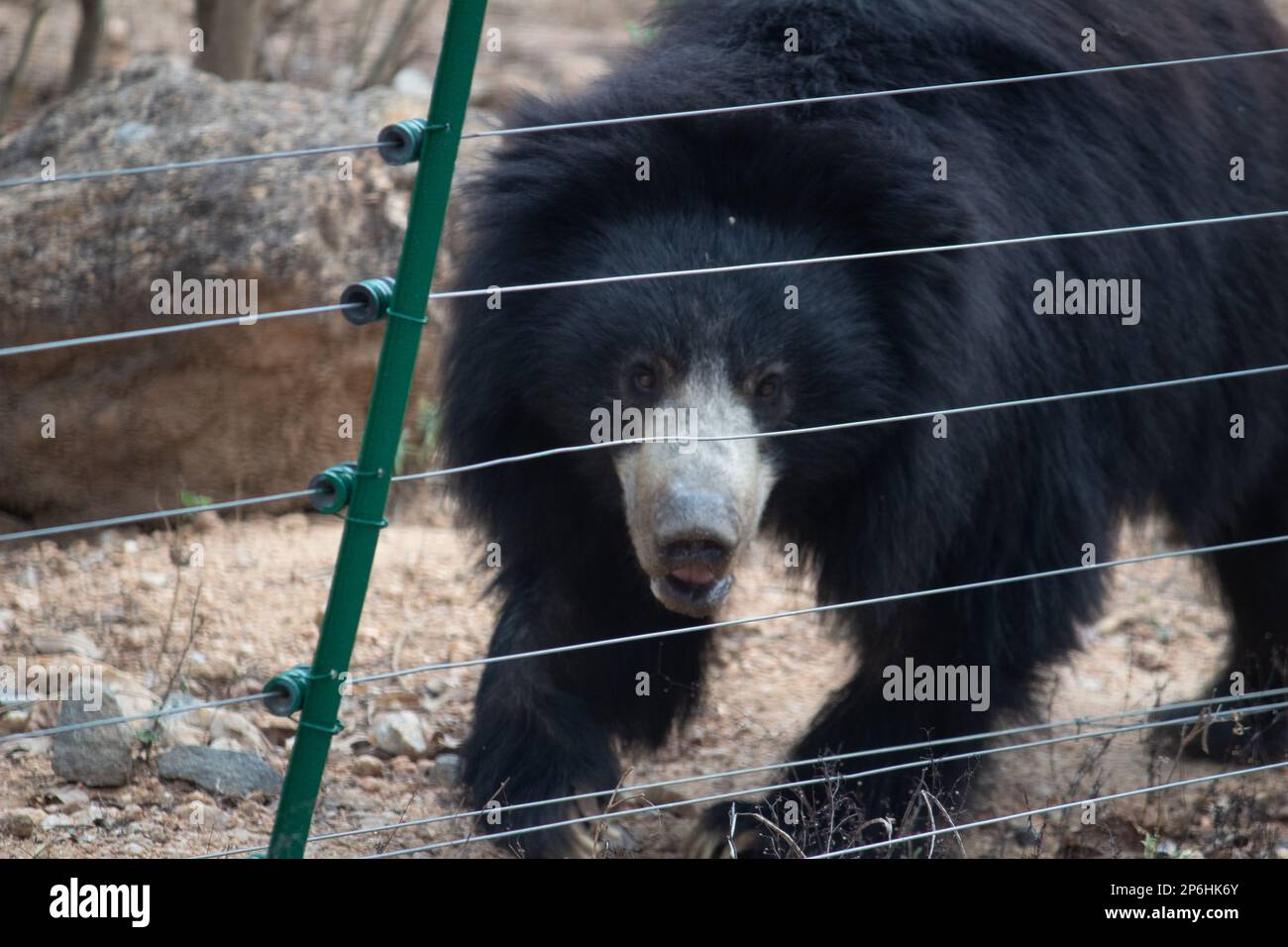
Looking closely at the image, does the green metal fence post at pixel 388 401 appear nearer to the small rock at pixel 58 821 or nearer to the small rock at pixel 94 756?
the small rock at pixel 58 821

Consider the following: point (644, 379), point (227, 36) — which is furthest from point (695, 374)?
point (227, 36)

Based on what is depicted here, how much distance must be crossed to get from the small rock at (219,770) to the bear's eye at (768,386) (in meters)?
1.37

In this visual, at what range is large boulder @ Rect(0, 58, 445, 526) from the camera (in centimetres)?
448

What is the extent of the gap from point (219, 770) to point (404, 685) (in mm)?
778

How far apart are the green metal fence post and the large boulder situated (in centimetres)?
263

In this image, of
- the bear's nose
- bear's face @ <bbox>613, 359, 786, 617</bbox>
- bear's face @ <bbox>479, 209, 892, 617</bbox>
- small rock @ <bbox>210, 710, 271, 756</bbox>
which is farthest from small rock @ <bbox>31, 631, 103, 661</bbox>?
the bear's nose

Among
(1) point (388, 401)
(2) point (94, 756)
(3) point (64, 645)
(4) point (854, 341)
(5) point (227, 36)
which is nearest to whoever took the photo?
(1) point (388, 401)

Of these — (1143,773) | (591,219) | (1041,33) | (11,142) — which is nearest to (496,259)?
(591,219)

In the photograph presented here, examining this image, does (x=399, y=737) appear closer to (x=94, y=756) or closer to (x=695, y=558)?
(x=94, y=756)

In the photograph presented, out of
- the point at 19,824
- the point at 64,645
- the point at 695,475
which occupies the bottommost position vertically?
the point at 19,824

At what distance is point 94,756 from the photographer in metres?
3.23

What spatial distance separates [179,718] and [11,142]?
92.9 inches

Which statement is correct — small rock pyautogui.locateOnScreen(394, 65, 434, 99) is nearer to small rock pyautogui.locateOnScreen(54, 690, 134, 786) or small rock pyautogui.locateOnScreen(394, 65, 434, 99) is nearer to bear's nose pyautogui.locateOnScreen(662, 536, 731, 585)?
small rock pyautogui.locateOnScreen(54, 690, 134, 786)
